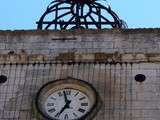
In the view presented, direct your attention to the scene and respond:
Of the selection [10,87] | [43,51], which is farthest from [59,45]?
[10,87]

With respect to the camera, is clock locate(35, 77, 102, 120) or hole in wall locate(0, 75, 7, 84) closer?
clock locate(35, 77, 102, 120)

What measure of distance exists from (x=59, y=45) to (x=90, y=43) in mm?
904

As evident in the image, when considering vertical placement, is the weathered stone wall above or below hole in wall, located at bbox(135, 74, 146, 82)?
above

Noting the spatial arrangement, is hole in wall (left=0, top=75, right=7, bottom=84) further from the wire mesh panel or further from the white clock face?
the white clock face

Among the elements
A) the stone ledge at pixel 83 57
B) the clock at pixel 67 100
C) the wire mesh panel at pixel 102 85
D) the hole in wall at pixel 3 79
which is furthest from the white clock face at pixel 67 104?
the hole in wall at pixel 3 79

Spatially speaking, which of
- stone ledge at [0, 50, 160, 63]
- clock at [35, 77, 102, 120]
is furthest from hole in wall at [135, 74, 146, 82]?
clock at [35, 77, 102, 120]

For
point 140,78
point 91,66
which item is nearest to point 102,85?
point 91,66

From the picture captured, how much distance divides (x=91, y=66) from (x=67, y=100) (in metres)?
1.44

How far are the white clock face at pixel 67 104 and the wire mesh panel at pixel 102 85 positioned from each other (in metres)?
0.44

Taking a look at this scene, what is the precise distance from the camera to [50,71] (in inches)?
974

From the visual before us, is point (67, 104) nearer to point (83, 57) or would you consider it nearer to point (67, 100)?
point (67, 100)

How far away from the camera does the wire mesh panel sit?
2348 cm

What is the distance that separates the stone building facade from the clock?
0.73ft

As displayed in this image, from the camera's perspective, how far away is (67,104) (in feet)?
78.0
